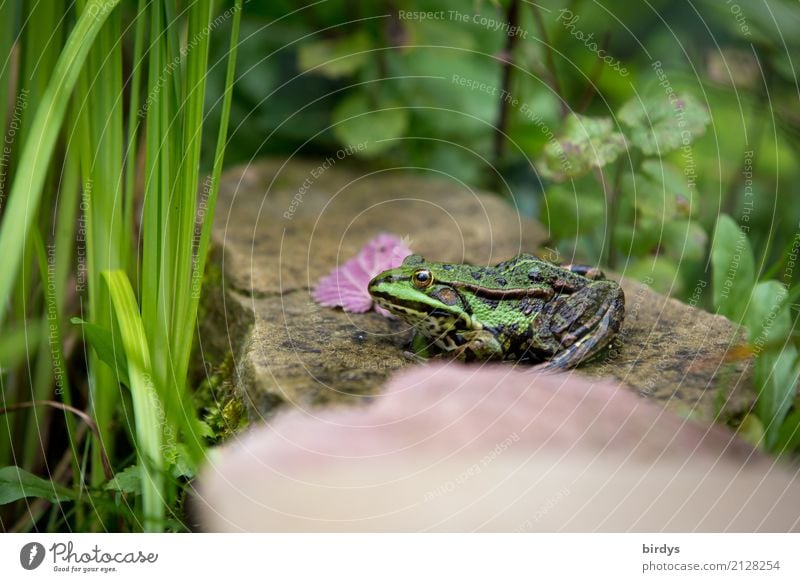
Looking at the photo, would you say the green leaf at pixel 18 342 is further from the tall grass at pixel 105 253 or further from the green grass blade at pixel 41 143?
the green grass blade at pixel 41 143

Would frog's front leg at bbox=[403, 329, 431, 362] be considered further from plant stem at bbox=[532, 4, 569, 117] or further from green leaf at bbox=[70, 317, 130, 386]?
plant stem at bbox=[532, 4, 569, 117]

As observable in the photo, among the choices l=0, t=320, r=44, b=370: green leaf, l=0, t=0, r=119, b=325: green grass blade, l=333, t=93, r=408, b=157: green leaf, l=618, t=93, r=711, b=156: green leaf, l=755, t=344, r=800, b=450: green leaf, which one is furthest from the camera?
l=333, t=93, r=408, b=157: green leaf

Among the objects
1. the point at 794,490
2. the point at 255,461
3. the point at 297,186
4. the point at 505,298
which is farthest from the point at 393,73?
the point at 794,490

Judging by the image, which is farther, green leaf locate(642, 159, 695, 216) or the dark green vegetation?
green leaf locate(642, 159, 695, 216)

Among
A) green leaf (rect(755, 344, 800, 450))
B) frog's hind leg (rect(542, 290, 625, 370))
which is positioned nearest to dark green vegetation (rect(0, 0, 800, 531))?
green leaf (rect(755, 344, 800, 450))

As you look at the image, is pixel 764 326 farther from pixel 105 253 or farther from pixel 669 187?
pixel 105 253

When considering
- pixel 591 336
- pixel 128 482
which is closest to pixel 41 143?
pixel 128 482
